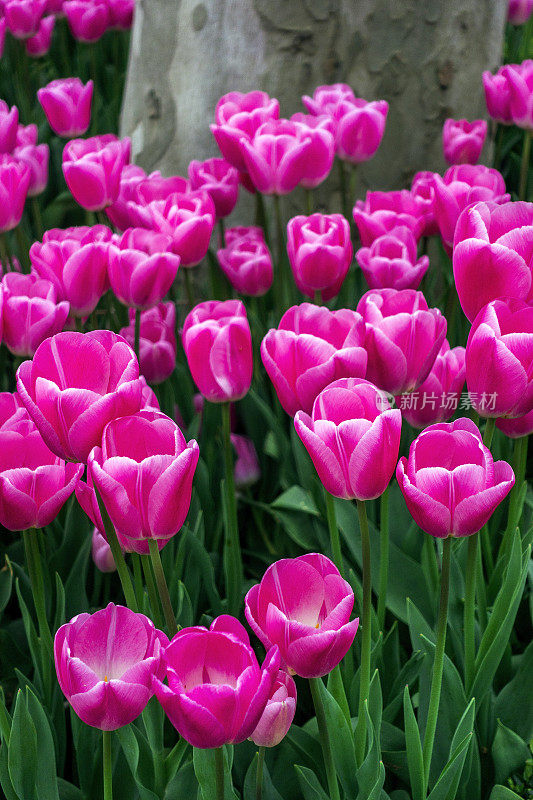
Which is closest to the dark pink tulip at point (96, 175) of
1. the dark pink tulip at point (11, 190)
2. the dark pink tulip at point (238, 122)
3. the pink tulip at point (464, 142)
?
the dark pink tulip at point (11, 190)

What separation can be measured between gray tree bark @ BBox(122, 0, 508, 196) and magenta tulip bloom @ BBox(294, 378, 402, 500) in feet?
4.97

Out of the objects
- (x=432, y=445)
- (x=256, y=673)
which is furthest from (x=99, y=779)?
(x=432, y=445)

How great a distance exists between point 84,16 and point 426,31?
130 centimetres

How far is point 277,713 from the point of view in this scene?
0.80 m

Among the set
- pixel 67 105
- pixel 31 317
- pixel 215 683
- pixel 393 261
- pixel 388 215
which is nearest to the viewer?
pixel 215 683

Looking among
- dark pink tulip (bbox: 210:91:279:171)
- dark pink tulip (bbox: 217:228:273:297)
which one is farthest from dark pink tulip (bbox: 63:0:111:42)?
dark pink tulip (bbox: 217:228:273:297)

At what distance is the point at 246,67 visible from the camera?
2.16 metres

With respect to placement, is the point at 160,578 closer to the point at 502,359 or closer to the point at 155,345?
the point at 502,359

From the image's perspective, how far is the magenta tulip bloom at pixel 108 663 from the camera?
759 millimetres

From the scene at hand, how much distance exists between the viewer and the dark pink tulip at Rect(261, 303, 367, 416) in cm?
98

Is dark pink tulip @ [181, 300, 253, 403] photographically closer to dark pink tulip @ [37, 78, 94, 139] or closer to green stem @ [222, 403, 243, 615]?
green stem @ [222, 403, 243, 615]

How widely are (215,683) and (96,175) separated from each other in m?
1.16

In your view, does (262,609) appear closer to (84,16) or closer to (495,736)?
(495,736)

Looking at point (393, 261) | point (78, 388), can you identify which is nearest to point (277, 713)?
point (78, 388)
